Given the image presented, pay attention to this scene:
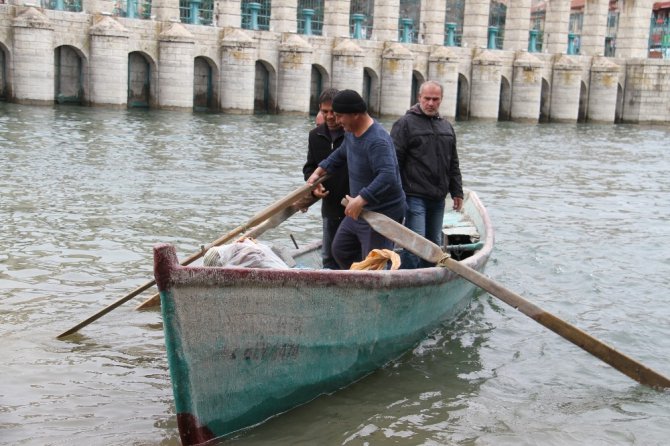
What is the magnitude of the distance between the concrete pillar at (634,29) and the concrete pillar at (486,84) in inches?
476

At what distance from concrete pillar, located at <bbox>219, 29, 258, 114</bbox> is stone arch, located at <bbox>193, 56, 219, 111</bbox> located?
5.84 ft

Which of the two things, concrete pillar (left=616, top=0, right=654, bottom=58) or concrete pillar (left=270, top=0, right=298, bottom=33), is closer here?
concrete pillar (left=270, top=0, right=298, bottom=33)

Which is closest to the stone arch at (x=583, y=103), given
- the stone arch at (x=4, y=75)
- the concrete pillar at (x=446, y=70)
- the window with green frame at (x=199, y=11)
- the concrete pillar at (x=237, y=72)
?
the concrete pillar at (x=446, y=70)

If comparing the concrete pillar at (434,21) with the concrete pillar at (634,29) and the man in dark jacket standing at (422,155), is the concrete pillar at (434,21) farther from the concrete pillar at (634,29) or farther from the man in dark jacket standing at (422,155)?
the man in dark jacket standing at (422,155)

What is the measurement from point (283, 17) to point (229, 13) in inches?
111

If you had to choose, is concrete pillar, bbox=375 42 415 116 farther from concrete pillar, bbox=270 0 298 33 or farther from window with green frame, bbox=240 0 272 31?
window with green frame, bbox=240 0 272 31

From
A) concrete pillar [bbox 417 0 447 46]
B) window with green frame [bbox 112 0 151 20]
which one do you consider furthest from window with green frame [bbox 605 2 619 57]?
window with green frame [bbox 112 0 151 20]

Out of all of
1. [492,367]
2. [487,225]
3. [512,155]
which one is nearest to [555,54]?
[512,155]

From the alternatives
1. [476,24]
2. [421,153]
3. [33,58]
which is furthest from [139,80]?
[421,153]

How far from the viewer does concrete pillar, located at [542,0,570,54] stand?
176 ft

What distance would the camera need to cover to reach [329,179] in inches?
377

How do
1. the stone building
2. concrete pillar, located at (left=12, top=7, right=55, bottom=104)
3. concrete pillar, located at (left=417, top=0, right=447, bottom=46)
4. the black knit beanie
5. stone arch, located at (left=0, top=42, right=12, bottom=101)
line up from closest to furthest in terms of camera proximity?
the black knit beanie → concrete pillar, located at (left=12, top=7, right=55, bottom=104) → stone arch, located at (left=0, top=42, right=12, bottom=101) → the stone building → concrete pillar, located at (left=417, top=0, right=447, bottom=46)

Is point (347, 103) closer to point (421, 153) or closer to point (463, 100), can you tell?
point (421, 153)

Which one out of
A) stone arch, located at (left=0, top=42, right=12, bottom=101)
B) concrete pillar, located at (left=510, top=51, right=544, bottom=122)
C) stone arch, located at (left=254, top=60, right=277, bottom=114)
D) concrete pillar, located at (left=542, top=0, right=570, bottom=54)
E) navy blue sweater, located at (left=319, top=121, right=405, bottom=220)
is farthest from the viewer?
concrete pillar, located at (left=542, top=0, right=570, bottom=54)
